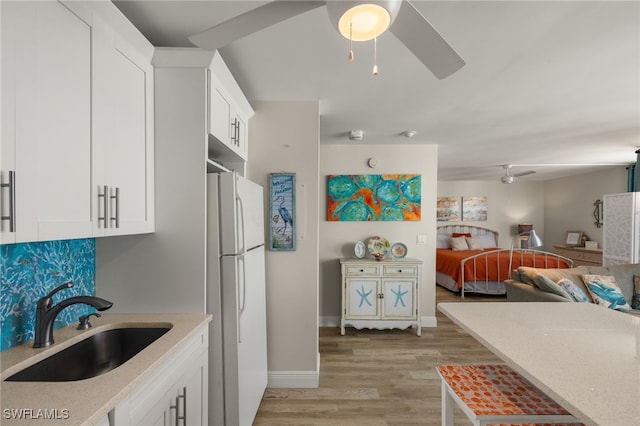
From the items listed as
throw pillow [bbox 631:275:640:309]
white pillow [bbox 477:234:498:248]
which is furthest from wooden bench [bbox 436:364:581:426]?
white pillow [bbox 477:234:498:248]

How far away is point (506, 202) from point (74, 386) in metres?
9.06

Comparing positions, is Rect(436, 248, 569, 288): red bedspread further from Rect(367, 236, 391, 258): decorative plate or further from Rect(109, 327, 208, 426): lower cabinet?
Rect(109, 327, 208, 426): lower cabinet

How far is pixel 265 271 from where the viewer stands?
2695mm

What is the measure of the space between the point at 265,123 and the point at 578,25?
217 cm

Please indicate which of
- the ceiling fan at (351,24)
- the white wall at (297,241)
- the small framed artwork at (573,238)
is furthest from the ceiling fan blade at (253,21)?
the small framed artwork at (573,238)

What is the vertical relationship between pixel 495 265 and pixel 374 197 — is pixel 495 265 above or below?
below

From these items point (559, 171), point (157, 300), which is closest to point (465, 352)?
point (157, 300)

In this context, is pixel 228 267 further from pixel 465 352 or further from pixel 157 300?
pixel 465 352

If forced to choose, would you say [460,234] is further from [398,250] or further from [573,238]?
[398,250]

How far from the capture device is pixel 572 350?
1249 mm

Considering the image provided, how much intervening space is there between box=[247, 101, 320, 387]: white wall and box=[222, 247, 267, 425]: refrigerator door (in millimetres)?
564

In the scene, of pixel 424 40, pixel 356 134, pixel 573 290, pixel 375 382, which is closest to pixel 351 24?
pixel 424 40

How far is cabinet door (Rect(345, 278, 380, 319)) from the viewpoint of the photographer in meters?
3.81

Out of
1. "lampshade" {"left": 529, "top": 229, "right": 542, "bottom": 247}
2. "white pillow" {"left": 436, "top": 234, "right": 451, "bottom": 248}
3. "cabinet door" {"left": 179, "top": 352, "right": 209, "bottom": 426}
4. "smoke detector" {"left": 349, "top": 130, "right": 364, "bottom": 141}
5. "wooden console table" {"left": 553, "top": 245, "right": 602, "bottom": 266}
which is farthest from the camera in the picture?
"white pillow" {"left": 436, "top": 234, "right": 451, "bottom": 248}
